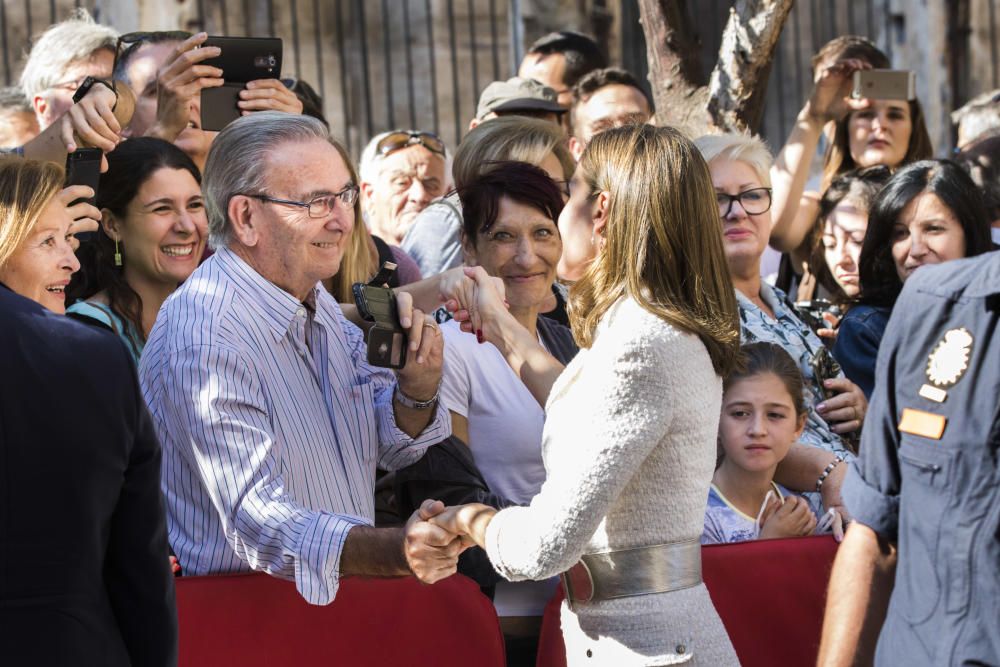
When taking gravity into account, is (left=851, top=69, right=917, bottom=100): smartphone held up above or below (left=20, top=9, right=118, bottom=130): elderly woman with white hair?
below

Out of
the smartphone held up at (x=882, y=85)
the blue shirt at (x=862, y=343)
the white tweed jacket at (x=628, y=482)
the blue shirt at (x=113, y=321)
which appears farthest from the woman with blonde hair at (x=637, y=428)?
the smartphone held up at (x=882, y=85)

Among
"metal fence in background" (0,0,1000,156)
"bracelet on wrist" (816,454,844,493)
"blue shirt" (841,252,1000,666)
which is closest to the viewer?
"blue shirt" (841,252,1000,666)

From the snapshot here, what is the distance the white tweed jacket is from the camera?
2549 millimetres

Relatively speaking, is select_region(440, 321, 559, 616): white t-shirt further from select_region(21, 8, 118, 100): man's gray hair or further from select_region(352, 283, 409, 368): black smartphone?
select_region(21, 8, 118, 100): man's gray hair

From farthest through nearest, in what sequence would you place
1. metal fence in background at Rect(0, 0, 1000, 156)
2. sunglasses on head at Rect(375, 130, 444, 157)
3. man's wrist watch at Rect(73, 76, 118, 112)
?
metal fence in background at Rect(0, 0, 1000, 156), sunglasses on head at Rect(375, 130, 444, 157), man's wrist watch at Rect(73, 76, 118, 112)

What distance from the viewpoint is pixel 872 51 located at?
235 inches

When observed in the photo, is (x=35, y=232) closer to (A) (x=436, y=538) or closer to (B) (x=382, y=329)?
(B) (x=382, y=329)

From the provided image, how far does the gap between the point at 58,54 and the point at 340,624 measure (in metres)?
3.01

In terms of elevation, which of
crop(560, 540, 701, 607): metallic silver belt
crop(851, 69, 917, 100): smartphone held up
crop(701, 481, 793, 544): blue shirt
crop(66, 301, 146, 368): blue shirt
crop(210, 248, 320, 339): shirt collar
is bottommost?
crop(701, 481, 793, 544): blue shirt

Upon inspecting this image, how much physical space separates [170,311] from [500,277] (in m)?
1.25

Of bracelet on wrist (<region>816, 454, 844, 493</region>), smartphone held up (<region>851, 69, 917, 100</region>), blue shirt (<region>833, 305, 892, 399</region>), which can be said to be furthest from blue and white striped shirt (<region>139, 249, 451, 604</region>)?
smartphone held up (<region>851, 69, 917, 100</region>)

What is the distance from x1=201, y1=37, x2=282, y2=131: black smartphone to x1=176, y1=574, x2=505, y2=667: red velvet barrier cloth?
1740mm

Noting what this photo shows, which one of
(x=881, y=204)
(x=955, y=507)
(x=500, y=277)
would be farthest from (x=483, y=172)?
(x=955, y=507)

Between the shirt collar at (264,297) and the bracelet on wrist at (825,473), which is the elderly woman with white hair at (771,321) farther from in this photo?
the shirt collar at (264,297)
